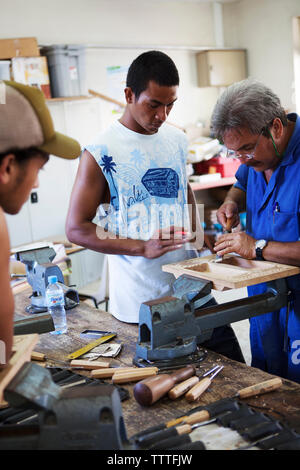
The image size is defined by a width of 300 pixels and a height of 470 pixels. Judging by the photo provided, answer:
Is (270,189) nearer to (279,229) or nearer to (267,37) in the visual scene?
(279,229)

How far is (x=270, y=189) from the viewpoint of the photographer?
1.97m

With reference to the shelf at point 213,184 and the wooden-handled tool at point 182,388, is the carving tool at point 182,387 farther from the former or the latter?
the shelf at point 213,184

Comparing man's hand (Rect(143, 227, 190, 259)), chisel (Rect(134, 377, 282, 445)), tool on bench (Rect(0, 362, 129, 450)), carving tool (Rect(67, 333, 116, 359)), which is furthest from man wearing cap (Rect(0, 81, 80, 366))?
man's hand (Rect(143, 227, 190, 259))

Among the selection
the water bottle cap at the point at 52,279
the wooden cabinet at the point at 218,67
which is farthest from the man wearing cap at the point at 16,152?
the wooden cabinet at the point at 218,67

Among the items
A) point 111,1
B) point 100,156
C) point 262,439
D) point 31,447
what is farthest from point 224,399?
point 111,1

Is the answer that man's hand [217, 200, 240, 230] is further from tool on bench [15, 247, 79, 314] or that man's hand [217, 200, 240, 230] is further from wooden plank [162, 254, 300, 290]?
tool on bench [15, 247, 79, 314]

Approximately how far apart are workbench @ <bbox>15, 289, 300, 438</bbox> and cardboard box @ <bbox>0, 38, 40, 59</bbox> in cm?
339

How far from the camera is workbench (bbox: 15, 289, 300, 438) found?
4.22 ft

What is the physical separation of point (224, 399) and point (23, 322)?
0.70 m

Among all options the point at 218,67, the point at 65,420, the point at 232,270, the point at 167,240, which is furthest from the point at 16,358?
the point at 218,67

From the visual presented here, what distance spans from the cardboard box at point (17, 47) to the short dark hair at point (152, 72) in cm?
293

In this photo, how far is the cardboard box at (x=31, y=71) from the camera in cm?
445

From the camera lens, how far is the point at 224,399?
1.34m

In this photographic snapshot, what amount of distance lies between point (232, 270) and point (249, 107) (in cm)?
65
